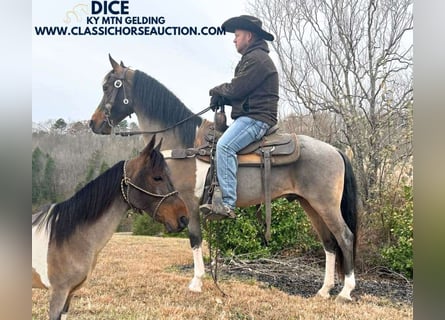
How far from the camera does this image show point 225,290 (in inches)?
145

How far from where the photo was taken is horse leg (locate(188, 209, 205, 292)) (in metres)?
3.66

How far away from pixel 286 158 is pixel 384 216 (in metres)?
1.04

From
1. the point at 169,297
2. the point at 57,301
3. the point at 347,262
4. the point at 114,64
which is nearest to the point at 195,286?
the point at 169,297

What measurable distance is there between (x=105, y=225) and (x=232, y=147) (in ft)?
3.91

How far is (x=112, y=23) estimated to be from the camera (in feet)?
11.6

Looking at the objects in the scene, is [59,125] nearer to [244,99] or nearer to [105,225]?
[105,225]

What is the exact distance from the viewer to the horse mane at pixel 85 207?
10.4ft

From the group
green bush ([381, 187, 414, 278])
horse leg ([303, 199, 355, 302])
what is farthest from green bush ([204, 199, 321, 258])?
green bush ([381, 187, 414, 278])

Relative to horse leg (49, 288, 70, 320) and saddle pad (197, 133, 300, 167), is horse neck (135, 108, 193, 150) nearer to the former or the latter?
saddle pad (197, 133, 300, 167)

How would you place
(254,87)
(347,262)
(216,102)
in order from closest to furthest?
1. (254,87)
2. (216,102)
3. (347,262)
